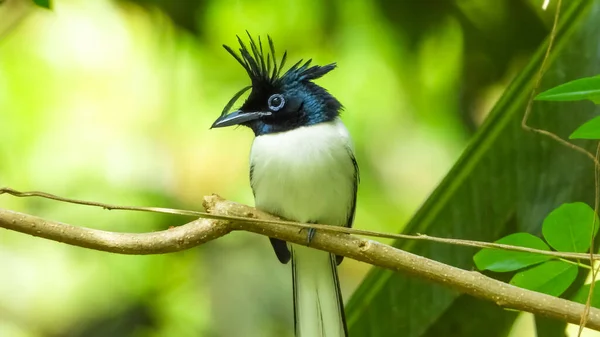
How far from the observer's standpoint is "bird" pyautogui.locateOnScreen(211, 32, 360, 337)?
1438mm

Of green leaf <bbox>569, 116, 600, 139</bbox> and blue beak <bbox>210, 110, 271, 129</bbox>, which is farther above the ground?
blue beak <bbox>210, 110, 271, 129</bbox>

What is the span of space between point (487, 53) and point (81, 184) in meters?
1.50

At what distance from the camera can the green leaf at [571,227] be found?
113 cm

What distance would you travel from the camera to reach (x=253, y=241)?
2.32 m

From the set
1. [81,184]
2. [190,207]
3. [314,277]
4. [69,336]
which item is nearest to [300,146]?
[314,277]

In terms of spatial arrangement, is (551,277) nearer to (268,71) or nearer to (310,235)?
(310,235)

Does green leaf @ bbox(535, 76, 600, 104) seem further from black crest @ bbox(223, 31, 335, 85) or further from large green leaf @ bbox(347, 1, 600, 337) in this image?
large green leaf @ bbox(347, 1, 600, 337)

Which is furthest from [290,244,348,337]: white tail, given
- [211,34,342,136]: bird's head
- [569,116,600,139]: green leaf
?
[569,116,600,139]: green leaf

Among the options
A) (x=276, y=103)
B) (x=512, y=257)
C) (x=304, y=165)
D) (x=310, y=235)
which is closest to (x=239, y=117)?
(x=276, y=103)

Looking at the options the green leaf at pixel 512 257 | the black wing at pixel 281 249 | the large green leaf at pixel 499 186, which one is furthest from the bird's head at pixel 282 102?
the green leaf at pixel 512 257

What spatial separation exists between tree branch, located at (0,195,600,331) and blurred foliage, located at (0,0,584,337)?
106cm

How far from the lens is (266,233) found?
3.92 feet

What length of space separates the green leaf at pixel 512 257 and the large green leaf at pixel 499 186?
0.58 meters

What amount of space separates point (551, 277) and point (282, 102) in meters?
0.70
